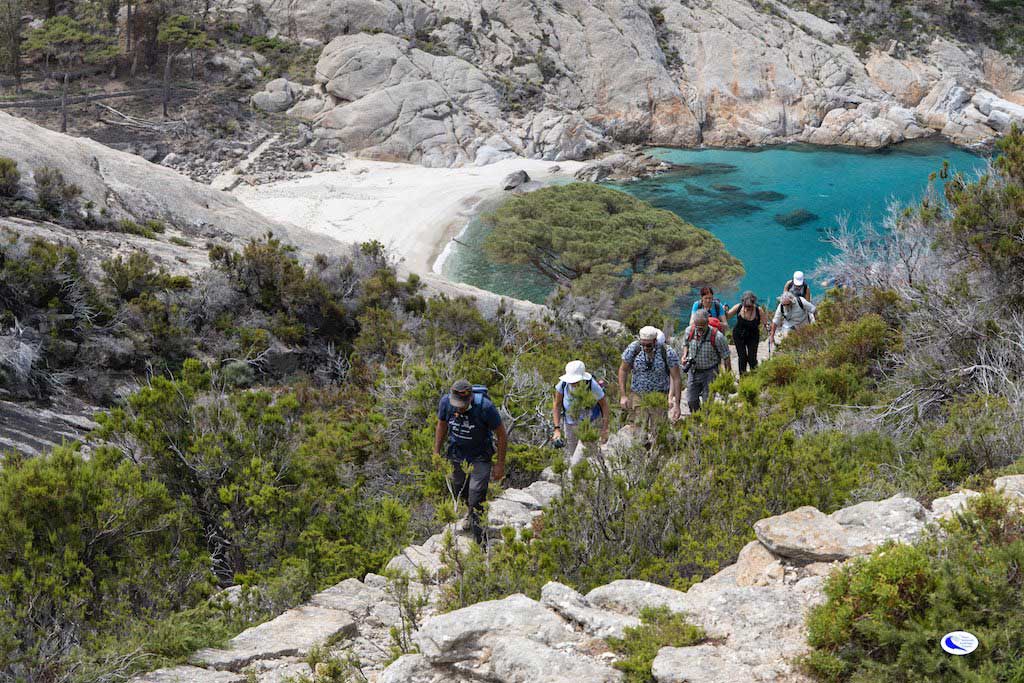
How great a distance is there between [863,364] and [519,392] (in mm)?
3719

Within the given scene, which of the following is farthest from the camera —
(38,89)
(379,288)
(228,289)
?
(38,89)

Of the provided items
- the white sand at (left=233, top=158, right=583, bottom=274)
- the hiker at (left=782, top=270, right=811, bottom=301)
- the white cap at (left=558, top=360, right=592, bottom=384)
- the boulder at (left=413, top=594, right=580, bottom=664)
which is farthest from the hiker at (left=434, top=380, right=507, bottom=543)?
the white sand at (left=233, top=158, right=583, bottom=274)

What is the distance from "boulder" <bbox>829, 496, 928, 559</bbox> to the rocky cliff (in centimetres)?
3574

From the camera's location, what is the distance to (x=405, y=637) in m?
4.04

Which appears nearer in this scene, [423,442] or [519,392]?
[423,442]

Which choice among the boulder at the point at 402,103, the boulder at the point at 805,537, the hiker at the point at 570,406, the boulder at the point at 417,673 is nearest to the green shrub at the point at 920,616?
the boulder at the point at 805,537

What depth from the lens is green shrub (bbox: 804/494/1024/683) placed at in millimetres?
2871

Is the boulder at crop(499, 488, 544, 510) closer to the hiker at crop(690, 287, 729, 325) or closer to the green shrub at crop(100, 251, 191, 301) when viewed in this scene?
the hiker at crop(690, 287, 729, 325)

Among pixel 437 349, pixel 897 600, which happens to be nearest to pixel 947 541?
pixel 897 600

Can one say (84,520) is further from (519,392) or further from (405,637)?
(519,392)

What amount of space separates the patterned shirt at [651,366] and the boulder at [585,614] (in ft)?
11.3

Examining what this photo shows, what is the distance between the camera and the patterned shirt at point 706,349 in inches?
297

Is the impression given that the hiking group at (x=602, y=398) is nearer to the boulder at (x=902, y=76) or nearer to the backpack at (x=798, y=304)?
the backpack at (x=798, y=304)

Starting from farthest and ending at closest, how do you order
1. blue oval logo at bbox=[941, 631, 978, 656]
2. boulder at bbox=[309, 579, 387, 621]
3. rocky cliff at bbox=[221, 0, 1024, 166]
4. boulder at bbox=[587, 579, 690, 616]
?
rocky cliff at bbox=[221, 0, 1024, 166], boulder at bbox=[309, 579, 387, 621], boulder at bbox=[587, 579, 690, 616], blue oval logo at bbox=[941, 631, 978, 656]
